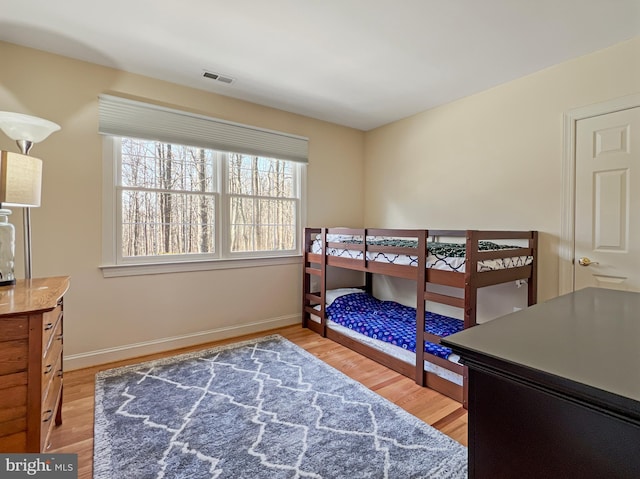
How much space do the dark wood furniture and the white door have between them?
1824 millimetres

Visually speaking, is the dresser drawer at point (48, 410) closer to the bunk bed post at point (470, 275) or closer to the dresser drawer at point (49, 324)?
the dresser drawer at point (49, 324)

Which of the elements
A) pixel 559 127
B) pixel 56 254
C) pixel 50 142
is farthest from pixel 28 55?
pixel 559 127

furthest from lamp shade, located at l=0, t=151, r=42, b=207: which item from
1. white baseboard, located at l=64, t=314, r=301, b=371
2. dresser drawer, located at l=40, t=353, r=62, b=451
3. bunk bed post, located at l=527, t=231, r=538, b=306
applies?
bunk bed post, located at l=527, t=231, r=538, b=306

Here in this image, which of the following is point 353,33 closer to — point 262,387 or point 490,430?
point 490,430

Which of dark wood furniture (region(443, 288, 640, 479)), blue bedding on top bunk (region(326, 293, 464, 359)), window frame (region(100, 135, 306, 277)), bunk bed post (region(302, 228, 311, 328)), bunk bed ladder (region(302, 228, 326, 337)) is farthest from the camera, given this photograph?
bunk bed post (region(302, 228, 311, 328))

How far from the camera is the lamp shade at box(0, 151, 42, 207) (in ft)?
4.70

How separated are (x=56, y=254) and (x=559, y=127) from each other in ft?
12.9

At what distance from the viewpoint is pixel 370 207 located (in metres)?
4.04

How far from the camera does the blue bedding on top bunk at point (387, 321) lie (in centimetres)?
242

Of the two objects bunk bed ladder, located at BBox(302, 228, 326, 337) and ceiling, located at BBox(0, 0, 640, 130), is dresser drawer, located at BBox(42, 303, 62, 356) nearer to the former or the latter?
ceiling, located at BBox(0, 0, 640, 130)

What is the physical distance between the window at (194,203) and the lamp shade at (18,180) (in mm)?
978

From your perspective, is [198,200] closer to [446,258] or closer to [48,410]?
[48,410]

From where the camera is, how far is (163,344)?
2.79 m

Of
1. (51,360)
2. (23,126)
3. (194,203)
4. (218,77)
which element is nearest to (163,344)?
(194,203)
